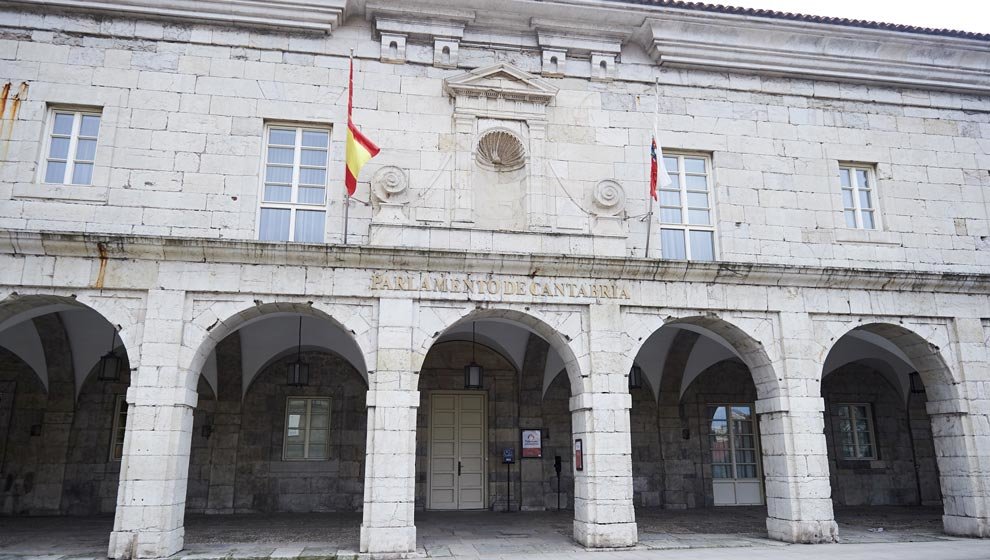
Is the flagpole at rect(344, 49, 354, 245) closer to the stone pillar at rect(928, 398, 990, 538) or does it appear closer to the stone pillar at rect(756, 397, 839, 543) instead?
the stone pillar at rect(756, 397, 839, 543)

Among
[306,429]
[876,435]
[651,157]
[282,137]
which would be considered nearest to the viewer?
[651,157]

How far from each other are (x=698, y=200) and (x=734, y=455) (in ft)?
21.2

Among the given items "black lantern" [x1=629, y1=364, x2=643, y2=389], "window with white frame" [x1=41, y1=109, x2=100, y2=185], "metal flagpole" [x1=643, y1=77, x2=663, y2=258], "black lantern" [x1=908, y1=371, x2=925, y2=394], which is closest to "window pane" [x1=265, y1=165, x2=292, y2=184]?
"window with white frame" [x1=41, y1=109, x2=100, y2=185]

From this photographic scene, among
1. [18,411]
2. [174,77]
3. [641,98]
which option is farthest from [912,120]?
[18,411]

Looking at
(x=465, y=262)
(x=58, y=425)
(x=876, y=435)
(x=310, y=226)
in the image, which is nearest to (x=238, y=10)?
(x=310, y=226)

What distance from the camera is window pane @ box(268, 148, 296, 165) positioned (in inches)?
410

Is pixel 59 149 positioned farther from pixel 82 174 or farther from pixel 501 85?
pixel 501 85

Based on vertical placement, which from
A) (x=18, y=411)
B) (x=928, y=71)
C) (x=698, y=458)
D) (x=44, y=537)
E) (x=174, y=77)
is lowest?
(x=44, y=537)

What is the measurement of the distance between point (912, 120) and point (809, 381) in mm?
5291

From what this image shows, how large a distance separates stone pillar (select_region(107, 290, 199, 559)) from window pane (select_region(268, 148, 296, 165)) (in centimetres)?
246

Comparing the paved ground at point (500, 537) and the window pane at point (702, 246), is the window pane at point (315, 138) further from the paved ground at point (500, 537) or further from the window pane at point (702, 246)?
the window pane at point (702, 246)

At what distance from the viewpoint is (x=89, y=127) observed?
397 inches

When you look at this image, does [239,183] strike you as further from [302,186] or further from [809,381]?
[809,381]

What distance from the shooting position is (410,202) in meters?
10.3
